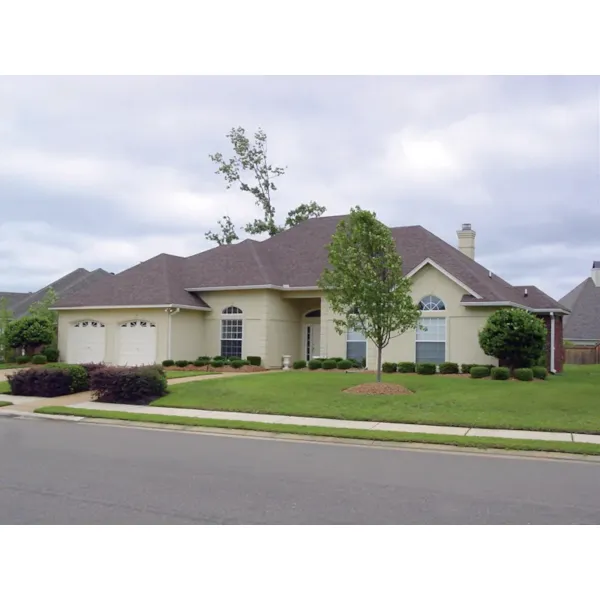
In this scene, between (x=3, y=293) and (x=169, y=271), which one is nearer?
(x=169, y=271)

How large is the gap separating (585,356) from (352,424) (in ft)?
98.5

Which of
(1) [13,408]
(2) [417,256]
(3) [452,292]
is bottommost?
(1) [13,408]

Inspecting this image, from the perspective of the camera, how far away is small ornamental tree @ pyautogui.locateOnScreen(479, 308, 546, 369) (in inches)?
891

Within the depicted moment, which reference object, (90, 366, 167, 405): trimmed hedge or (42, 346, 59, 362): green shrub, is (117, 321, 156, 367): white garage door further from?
(90, 366, 167, 405): trimmed hedge

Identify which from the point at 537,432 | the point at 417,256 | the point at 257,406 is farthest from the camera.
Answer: the point at 417,256

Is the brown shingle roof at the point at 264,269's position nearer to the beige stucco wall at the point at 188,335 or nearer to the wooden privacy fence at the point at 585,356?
the beige stucco wall at the point at 188,335

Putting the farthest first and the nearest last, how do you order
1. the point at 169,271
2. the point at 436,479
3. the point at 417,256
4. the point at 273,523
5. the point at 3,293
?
the point at 3,293, the point at 169,271, the point at 417,256, the point at 436,479, the point at 273,523

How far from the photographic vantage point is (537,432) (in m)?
13.2

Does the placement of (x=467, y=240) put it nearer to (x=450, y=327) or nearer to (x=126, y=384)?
(x=450, y=327)

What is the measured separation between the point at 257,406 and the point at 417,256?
14.3 m

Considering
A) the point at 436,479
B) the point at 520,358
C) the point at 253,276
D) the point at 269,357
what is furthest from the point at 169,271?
the point at 436,479

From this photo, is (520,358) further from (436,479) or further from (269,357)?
(436,479)

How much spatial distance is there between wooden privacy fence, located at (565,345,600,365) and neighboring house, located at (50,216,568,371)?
11794 mm

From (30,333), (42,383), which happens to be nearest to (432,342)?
(42,383)
